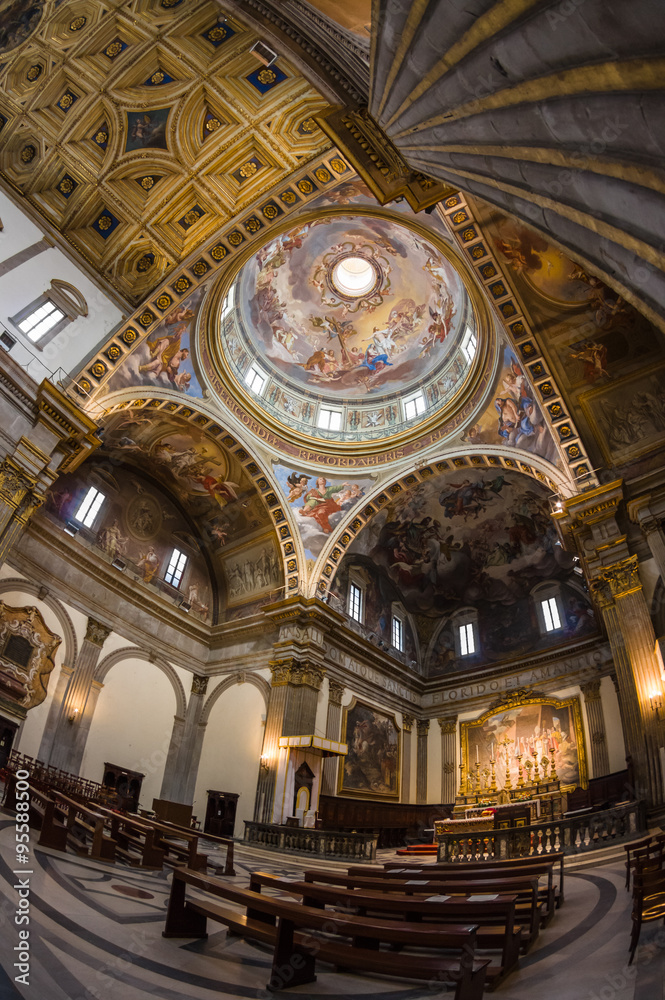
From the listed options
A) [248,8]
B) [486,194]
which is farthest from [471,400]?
[486,194]

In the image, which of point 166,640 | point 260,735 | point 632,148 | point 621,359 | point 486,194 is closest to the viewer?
point 632,148

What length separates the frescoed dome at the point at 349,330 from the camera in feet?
63.3

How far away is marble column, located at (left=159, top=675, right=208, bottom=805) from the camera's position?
702 inches

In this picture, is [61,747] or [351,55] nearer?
[351,55]

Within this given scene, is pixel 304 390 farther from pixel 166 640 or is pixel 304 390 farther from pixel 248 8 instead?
pixel 248 8

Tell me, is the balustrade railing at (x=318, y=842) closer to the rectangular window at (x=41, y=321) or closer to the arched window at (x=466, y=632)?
the arched window at (x=466, y=632)

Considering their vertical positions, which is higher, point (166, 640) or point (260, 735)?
point (166, 640)

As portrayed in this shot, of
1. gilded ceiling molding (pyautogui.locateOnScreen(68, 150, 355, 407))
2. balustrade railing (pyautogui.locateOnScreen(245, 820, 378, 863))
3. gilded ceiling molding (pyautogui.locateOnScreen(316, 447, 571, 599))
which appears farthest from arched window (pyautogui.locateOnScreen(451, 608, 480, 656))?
gilded ceiling molding (pyautogui.locateOnScreen(68, 150, 355, 407))

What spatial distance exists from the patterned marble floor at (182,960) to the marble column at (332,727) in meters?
14.2

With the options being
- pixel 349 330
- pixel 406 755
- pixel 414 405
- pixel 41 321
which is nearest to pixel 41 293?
pixel 41 321

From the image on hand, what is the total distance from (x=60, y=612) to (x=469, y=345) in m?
15.9

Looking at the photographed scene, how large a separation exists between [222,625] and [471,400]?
12.4m

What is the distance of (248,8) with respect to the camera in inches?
372

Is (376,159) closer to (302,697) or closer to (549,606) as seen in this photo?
(302,697)
